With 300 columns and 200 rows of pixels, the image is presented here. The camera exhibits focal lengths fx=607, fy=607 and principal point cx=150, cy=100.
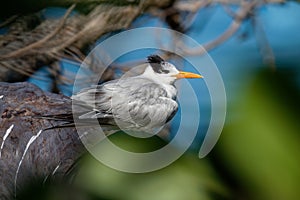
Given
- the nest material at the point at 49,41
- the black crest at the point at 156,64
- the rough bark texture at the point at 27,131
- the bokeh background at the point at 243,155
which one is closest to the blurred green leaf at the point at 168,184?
the bokeh background at the point at 243,155

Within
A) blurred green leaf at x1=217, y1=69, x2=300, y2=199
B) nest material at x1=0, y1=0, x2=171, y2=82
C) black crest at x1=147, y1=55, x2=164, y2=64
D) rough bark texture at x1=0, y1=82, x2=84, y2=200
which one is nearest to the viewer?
blurred green leaf at x1=217, y1=69, x2=300, y2=199

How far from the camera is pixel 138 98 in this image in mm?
1445

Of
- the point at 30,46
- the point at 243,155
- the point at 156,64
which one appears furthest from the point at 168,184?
the point at 30,46

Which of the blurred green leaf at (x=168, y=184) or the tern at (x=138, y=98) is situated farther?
the tern at (x=138, y=98)

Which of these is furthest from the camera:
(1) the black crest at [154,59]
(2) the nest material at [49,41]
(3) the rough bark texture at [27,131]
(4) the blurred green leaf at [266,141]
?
(2) the nest material at [49,41]

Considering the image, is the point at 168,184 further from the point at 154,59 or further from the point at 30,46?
the point at 30,46

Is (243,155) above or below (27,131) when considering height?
above

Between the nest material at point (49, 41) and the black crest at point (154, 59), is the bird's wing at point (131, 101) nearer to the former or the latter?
the black crest at point (154, 59)

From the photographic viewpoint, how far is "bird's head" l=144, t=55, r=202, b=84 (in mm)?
1709

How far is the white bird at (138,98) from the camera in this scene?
1.22 m

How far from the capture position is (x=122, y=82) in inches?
56.1

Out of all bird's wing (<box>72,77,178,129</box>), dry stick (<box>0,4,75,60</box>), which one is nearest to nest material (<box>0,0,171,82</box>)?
dry stick (<box>0,4,75,60</box>)

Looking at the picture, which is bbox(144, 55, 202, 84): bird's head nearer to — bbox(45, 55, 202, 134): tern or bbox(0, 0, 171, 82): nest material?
bbox(45, 55, 202, 134): tern

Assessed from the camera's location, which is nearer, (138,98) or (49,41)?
(138,98)
